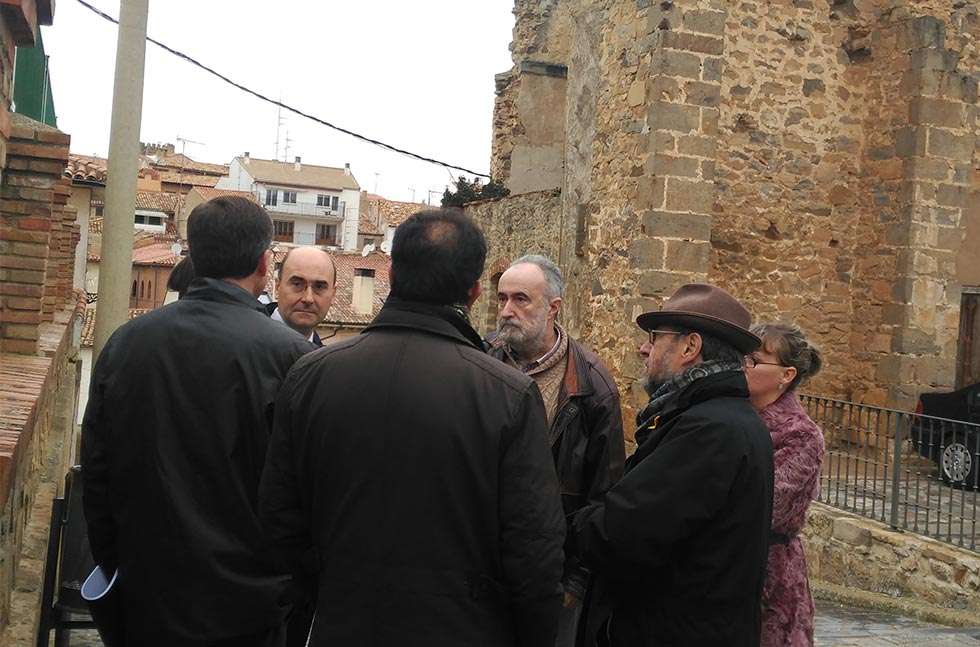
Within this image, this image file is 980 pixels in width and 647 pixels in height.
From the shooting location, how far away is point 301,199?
76.8 metres

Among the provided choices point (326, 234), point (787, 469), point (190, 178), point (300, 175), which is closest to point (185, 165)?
point (190, 178)

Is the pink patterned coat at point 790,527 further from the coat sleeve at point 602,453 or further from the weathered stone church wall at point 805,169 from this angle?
the weathered stone church wall at point 805,169

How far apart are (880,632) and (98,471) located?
202 inches

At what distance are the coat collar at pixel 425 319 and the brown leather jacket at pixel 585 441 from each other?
1.18m

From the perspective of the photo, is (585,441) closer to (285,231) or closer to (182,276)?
(182,276)

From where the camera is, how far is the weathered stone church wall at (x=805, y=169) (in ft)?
39.7

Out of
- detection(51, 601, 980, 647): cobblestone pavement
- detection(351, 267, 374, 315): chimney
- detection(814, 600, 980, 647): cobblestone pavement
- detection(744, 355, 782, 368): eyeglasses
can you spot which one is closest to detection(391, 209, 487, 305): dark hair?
detection(744, 355, 782, 368): eyeglasses

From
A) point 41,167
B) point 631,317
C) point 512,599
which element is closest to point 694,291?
point 512,599

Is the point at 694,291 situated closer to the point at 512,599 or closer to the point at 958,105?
the point at 512,599

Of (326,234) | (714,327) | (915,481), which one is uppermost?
(326,234)

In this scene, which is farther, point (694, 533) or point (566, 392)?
point (566, 392)

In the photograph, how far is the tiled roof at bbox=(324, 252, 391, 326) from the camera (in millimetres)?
40469

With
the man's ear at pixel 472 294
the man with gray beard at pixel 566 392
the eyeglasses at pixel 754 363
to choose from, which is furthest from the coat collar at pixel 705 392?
the eyeglasses at pixel 754 363

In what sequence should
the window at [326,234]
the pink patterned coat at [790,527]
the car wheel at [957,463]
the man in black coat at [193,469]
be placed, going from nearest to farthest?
the man in black coat at [193,469] < the pink patterned coat at [790,527] < the car wheel at [957,463] < the window at [326,234]
